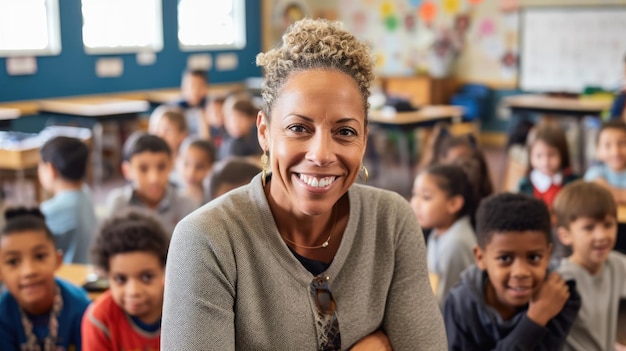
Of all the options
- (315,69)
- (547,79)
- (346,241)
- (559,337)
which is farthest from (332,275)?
(547,79)

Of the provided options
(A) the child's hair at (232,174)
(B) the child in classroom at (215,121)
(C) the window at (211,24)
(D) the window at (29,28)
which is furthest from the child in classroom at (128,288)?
(C) the window at (211,24)

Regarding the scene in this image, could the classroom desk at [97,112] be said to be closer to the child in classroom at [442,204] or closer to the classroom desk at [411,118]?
the classroom desk at [411,118]

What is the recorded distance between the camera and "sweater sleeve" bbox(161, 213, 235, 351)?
123 centimetres

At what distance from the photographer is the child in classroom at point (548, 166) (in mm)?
4035

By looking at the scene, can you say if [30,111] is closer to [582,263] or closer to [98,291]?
[98,291]

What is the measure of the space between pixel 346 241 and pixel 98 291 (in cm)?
153

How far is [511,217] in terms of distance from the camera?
2229 millimetres

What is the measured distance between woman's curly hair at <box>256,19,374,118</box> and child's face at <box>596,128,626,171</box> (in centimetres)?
320

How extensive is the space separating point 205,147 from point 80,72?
4.75m

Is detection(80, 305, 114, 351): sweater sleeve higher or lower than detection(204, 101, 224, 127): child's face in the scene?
lower

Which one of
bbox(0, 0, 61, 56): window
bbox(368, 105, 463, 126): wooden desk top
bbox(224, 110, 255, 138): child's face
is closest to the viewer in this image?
bbox(224, 110, 255, 138): child's face

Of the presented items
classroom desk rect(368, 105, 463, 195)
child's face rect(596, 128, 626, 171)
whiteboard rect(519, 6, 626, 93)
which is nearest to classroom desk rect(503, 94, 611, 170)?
classroom desk rect(368, 105, 463, 195)

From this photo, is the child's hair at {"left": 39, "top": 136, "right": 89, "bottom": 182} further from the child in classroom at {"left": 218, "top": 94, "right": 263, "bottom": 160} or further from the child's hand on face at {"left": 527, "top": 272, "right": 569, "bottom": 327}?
the child's hand on face at {"left": 527, "top": 272, "right": 569, "bottom": 327}

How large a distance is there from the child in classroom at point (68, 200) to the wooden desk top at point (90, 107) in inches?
140
